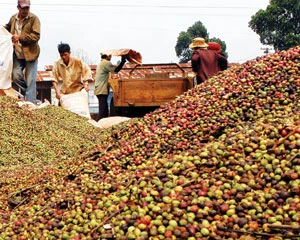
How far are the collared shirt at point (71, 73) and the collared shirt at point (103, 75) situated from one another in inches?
21.3

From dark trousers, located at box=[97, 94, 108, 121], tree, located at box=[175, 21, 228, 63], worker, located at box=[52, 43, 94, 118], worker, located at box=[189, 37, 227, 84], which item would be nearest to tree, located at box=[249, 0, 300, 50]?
tree, located at box=[175, 21, 228, 63]

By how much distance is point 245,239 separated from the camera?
7.02ft

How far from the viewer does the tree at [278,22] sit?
33938mm

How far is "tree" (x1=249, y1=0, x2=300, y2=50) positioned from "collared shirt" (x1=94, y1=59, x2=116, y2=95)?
1001 inches

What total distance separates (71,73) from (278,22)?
2698cm

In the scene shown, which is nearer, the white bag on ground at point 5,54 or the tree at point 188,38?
the white bag on ground at point 5,54

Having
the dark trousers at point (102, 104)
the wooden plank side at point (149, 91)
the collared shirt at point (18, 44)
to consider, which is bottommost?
the dark trousers at point (102, 104)

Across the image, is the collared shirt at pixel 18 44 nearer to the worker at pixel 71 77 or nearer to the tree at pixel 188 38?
the worker at pixel 71 77

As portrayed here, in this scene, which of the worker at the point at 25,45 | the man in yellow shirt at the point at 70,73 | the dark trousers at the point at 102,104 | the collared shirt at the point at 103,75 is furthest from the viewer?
the dark trousers at the point at 102,104

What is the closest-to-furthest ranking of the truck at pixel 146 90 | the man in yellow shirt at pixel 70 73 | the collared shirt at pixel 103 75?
the truck at pixel 146 90 < the man in yellow shirt at pixel 70 73 < the collared shirt at pixel 103 75

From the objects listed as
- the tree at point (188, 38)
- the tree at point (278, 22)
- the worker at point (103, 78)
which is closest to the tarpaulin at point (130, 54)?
the worker at point (103, 78)

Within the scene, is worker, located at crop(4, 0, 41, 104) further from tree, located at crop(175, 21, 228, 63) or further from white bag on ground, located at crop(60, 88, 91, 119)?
tree, located at crop(175, 21, 228, 63)

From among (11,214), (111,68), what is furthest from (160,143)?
(111,68)

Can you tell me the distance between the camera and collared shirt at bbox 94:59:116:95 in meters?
9.78
